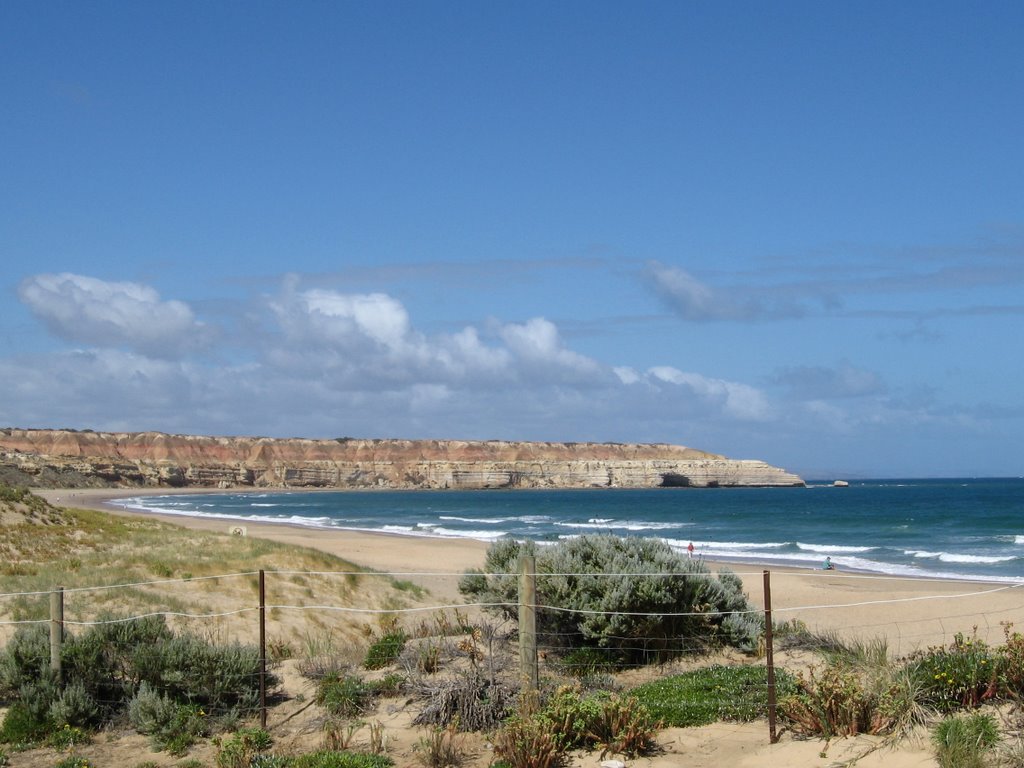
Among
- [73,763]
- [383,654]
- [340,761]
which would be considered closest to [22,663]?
[73,763]

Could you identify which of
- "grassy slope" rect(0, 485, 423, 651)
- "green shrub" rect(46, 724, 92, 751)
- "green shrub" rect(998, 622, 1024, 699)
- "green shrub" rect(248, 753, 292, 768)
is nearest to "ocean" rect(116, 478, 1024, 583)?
"grassy slope" rect(0, 485, 423, 651)

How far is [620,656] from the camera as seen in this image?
972 cm

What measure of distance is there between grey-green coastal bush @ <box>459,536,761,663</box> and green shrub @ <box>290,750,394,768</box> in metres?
2.18

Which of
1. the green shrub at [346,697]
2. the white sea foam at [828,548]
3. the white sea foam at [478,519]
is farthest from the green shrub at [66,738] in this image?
the white sea foam at [478,519]

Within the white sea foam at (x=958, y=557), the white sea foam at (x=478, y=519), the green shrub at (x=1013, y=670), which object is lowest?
the white sea foam at (x=478, y=519)

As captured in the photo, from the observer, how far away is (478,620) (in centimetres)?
1161

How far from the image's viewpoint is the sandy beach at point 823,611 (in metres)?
6.94

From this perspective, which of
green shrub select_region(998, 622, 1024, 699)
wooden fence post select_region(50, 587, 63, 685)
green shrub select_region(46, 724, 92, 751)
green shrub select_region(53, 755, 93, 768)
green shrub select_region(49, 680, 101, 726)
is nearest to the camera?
green shrub select_region(998, 622, 1024, 699)

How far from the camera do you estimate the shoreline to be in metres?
13.0

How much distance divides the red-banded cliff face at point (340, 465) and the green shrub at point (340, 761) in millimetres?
132040

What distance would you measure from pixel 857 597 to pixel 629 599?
13.1 meters

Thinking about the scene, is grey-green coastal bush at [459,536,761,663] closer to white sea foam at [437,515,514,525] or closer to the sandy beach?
the sandy beach

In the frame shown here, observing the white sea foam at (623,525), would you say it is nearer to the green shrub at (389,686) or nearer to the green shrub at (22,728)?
the green shrub at (389,686)

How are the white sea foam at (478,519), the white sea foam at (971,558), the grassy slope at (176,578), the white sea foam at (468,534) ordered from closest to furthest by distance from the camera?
the grassy slope at (176,578)
the white sea foam at (971,558)
the white sea foam at (468,534)
the white sea foam at (478,519)
